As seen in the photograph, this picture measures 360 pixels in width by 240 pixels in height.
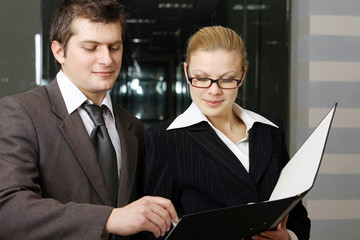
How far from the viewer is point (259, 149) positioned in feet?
5.66

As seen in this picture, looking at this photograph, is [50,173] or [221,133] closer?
[50,173]

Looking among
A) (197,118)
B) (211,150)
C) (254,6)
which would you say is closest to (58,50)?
(197,118)

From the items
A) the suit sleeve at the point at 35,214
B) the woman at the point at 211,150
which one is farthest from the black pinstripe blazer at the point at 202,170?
the suit sleeve at the point at 35,214

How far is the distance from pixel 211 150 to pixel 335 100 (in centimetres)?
290

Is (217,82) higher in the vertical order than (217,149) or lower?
higher

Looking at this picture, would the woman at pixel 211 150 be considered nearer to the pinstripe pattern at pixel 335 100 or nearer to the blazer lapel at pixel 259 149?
the blazer lapel at pixel 259 149

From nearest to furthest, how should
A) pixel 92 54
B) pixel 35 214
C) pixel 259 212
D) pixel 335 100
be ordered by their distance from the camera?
pixel 259 212, pixel 35 214, pixel 92 54, pixel 335 100

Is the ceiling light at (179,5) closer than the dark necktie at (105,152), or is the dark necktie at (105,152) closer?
the dark necktie at (105,152)

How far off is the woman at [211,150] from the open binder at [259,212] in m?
0.25

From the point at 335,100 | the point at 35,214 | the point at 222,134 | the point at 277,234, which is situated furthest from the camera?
the point at 335,100

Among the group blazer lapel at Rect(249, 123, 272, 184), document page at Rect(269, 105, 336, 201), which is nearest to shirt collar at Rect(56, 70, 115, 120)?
blazer lapel at Rect(249, 123, 272, 184)

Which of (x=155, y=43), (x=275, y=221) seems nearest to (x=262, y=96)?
(x=155, y=43)

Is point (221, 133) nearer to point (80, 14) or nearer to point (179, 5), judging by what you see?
point (80, 14)

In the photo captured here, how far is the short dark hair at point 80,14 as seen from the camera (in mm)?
1625
